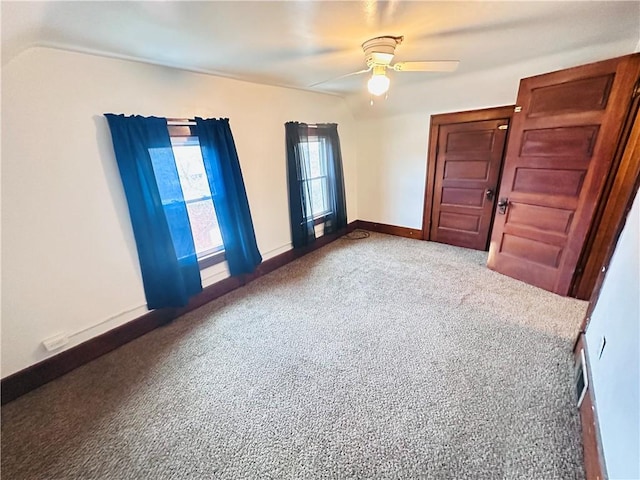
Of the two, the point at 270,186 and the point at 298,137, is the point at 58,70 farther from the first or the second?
the point at 298,137

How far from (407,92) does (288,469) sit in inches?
152

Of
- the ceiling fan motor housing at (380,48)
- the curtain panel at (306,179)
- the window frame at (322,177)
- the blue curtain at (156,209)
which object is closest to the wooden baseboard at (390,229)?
the curtain panel at (306,179)

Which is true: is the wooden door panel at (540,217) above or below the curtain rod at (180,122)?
below

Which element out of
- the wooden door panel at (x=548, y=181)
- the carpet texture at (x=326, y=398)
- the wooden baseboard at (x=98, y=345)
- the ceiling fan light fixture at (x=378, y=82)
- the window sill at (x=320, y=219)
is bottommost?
the carpet texture at (x=326, y=398)

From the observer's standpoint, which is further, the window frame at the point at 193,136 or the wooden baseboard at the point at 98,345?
the window frame at the point at 193,136

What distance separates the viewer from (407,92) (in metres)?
3.45

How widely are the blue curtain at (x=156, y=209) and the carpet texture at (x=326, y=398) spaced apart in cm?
40

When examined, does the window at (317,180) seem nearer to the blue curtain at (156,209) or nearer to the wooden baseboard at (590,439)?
the blue curtain at (156,209)

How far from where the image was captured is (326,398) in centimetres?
174

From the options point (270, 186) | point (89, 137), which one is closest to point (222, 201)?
point (270, 186)

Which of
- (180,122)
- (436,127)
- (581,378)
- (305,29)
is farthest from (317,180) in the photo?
(581,378)

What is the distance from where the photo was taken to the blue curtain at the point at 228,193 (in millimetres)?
2605

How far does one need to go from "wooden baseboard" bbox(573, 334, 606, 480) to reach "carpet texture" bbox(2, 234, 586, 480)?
53 mm

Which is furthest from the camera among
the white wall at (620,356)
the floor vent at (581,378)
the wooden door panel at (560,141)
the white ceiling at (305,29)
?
the wooden door panel at (560,141)
